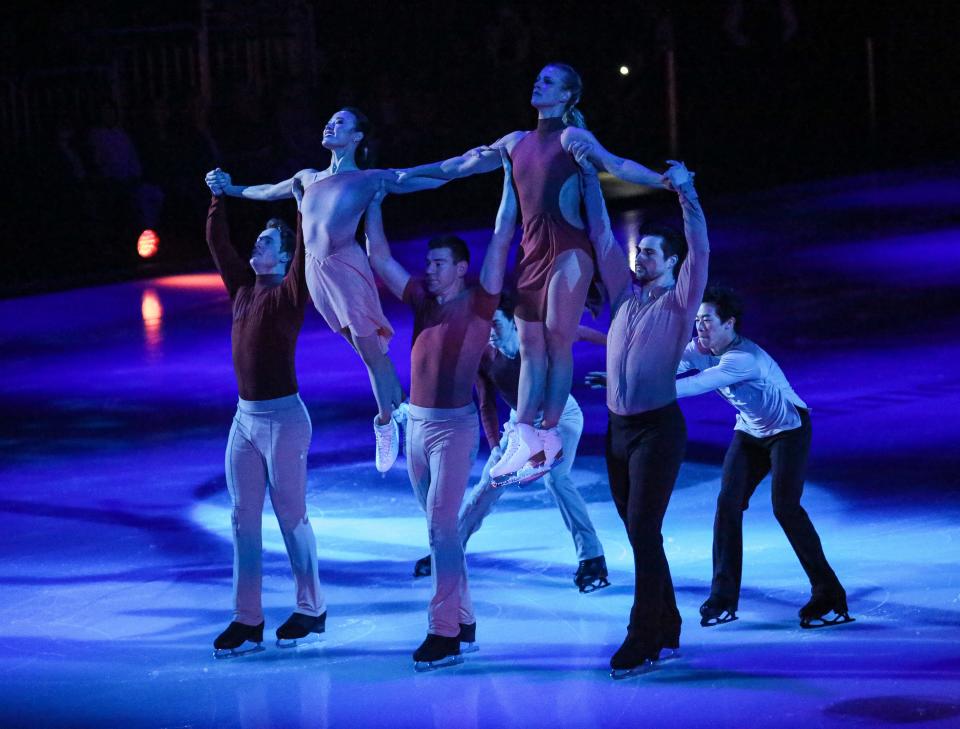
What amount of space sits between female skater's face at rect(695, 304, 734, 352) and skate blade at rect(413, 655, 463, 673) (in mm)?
1772

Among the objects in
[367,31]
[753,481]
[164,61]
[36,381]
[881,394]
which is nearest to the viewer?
[753,481]

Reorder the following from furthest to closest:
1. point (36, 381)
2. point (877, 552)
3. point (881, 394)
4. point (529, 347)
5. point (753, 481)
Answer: point (36, 381) < point (881, 394) < point (877, 552) < point (753, 481) < point (529, 347)

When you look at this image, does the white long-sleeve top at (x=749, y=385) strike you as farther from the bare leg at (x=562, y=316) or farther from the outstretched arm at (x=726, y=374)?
the bare leg at (x=562, y=316)

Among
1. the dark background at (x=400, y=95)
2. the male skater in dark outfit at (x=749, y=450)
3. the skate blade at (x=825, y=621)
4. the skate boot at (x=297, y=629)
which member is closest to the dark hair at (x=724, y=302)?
the male skater in dark outfit at (x=749, y=450)

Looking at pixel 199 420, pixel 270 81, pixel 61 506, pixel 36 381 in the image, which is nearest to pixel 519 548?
pixel 61 506

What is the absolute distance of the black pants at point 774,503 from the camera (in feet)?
22.7

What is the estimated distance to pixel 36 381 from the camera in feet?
43.6

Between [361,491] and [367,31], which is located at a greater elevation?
[367,31]

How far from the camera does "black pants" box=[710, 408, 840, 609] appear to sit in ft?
22.7

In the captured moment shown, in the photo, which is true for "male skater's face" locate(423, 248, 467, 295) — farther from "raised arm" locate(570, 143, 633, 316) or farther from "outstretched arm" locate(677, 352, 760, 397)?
"outstretched arm" locate(677, 352, 760, 397)

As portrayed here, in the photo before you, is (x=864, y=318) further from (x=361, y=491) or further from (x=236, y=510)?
(x=236, y=510)

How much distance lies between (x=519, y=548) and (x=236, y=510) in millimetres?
2054

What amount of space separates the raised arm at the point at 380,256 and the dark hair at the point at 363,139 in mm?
228

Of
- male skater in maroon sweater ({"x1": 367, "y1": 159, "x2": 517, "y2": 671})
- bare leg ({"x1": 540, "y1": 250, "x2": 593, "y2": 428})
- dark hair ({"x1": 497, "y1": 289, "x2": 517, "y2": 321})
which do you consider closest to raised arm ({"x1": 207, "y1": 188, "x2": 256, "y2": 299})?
male skater in maroon sweater ({"x1": 367, "y1": 159, "x2": 517, "y2": 671})
